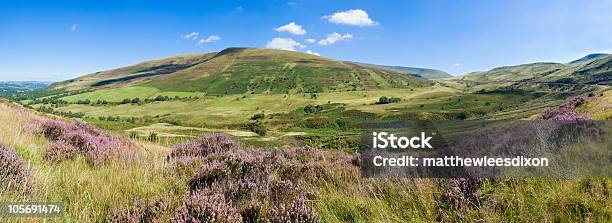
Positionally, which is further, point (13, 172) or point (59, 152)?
point (59, 152)

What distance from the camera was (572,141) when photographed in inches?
291

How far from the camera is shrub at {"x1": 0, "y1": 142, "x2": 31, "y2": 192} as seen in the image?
549 centimetres

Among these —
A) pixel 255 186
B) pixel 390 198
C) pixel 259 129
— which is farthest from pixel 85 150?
pixel 259 129

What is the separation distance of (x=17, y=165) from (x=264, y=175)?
3740 mm

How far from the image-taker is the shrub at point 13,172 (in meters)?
5.49

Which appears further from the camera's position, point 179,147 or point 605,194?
point 179,147

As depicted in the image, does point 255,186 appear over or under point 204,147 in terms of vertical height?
over

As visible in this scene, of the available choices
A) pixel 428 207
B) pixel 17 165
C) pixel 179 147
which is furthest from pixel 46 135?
pixel 428 207

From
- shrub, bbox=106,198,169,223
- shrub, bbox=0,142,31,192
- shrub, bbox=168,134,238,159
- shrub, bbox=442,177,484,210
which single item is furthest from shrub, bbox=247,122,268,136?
shrub, bbox=106,198,169,223

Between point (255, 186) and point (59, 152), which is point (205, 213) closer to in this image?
point (255, 186)

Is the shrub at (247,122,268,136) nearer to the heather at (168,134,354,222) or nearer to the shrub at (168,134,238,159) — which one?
the shrub at (168,134,238,159)

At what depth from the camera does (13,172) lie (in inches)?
231

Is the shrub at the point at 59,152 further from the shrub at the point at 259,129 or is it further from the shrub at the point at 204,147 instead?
the shrub at the point at 259,129

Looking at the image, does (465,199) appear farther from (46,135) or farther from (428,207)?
Result: (46,135)
